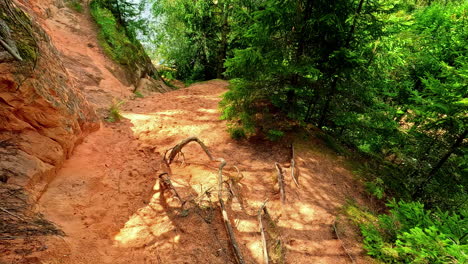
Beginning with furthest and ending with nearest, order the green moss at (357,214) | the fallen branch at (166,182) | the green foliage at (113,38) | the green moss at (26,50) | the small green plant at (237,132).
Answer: the green foliage at (113,38), the small green plant at (237,132), the green moss at (357,214), the fallen branch at (166,182), the green moss at (26,50)

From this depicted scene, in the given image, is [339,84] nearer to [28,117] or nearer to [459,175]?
[459,175]

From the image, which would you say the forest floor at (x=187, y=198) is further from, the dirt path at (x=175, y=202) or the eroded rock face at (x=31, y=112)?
the eroded rock face at (x=31, y=112)

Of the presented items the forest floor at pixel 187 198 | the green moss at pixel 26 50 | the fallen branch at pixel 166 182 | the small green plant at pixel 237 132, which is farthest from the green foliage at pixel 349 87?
the green moss at pixel 26 50

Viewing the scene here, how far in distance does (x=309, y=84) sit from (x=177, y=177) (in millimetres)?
5155

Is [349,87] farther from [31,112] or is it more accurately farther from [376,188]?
[31,112]

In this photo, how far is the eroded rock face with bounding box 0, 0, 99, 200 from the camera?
3762 mm

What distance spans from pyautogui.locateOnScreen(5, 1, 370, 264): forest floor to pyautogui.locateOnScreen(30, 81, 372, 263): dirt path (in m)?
0.02

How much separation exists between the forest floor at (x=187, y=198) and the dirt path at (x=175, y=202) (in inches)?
0.8

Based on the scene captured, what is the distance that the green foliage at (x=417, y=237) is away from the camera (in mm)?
3223

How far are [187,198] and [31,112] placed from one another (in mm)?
3502

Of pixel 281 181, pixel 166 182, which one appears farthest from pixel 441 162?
pixel 166 182

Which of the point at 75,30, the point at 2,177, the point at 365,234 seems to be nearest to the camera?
the point at 2,177

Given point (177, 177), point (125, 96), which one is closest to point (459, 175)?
point (177, 177)

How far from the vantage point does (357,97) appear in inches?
303
